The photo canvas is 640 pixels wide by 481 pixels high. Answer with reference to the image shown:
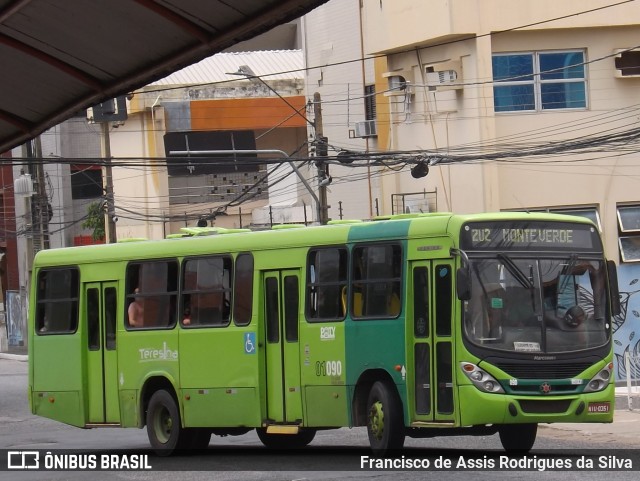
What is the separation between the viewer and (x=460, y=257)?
1526 centimetres

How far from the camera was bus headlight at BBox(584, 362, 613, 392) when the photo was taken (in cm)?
1548

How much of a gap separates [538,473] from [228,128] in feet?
135

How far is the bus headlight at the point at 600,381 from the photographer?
Result: 15.5 meters

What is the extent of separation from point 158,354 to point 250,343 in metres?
1.80

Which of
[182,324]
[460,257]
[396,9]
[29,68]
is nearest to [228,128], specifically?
[396,9]

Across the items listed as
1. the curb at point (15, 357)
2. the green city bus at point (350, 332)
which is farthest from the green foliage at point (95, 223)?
the green city bus at point (350, 332)

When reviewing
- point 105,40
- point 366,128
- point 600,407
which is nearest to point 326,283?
point 600,407

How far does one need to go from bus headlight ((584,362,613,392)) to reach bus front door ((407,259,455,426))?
1.64m

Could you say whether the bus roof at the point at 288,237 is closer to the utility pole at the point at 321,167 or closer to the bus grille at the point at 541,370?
the bus grille at the point at 541,370

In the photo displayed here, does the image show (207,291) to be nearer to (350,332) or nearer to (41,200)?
(350,332)

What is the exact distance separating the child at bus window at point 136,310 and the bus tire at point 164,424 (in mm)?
1080

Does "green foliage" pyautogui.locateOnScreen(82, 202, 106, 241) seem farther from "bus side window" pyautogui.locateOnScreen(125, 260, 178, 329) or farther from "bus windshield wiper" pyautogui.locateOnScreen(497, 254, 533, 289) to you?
"bus windshield wiper" pyautogui.locateOnScreen(497, 254, 533, 289)

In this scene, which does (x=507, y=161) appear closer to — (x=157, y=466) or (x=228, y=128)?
(x=157, y=466)

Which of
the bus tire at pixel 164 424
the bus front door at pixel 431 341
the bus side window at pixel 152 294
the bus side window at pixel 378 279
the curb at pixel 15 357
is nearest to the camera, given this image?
the bus front door at pixel 431 341
